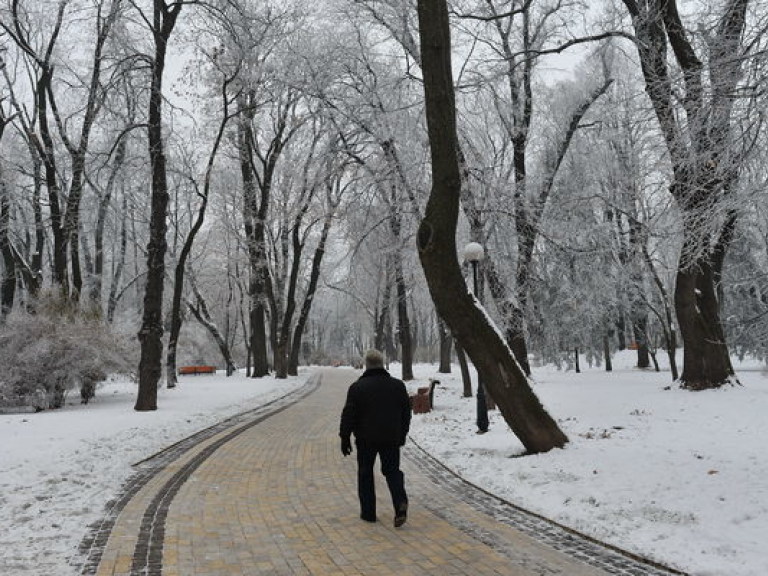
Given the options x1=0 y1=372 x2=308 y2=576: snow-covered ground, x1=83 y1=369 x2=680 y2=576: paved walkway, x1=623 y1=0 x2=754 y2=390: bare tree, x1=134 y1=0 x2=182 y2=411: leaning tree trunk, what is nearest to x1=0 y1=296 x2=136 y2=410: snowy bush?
x1=0 y1=372 x2=308 y2=576: snow-covered ground

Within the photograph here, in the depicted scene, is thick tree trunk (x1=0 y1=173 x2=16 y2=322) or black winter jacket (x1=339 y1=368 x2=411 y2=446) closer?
black winter jacket (x1=339 y1=368 x2=411 y2=446)

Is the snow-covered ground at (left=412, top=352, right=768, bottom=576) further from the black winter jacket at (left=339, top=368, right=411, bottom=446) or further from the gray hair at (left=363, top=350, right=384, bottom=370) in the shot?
the gray hair at (left=363, top=350, right=384, bottom=370)

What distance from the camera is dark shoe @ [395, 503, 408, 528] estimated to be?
568cm

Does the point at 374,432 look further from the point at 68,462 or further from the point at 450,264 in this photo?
the point at 68,462

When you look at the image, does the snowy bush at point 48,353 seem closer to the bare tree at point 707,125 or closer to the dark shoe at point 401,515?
the dark shoe at point 401,515

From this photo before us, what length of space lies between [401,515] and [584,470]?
274 cm

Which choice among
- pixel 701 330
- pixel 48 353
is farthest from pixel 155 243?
pixel 701 330

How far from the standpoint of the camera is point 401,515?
5707 millimetres

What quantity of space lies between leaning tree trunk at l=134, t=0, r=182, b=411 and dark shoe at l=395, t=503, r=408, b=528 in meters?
10.6

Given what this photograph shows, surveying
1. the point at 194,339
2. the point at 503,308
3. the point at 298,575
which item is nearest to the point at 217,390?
the point at 503,308

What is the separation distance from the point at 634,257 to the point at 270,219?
18864mm

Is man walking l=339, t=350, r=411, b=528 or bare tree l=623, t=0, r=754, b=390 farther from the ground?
bare tree l=623, t=0, r=754, b=390

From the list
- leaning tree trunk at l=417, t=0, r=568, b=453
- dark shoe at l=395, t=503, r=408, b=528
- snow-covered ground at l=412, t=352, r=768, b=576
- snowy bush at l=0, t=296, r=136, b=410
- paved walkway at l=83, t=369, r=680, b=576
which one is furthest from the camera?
snowy bush at l=0, t=296, r=136, b=410

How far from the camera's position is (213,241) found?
40.8m
